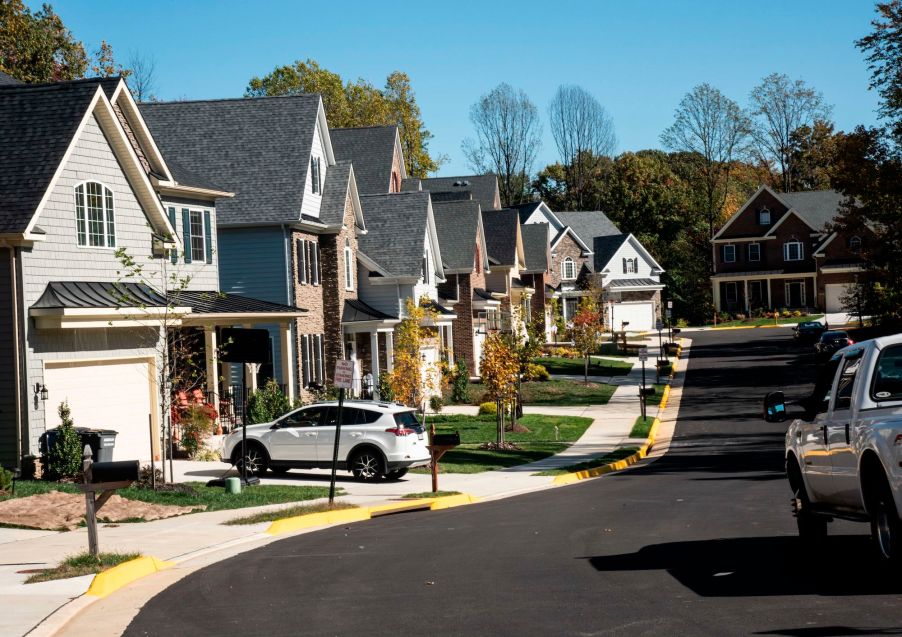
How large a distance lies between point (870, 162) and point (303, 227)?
2232 centimetres

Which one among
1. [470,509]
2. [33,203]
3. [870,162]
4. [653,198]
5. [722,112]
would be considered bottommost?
[470,509]

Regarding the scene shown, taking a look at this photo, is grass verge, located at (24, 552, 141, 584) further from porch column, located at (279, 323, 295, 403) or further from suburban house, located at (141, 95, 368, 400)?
porch column, located at (279, 323, 295, 403)

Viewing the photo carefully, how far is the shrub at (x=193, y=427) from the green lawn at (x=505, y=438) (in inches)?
219

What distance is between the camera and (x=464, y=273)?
2304 inches

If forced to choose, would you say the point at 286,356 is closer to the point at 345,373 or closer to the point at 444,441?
the point at 444,441

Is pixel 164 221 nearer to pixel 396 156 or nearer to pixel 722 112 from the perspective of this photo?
pixel 396 156

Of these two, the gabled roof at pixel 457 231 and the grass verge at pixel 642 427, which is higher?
the gabled roof at pixel 457 231

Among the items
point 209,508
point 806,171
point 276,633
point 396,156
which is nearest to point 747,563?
point 276,633

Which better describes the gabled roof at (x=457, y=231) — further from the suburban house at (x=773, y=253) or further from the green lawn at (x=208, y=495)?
the suburban house at (x=773, y=253)

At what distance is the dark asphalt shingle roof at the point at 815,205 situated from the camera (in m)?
98.9

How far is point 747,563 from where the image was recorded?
41.2 feet

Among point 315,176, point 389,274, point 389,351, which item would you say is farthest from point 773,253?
point 315,176

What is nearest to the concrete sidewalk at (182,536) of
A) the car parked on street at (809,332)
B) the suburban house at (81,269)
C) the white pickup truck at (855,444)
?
the suburban house at (81,269)

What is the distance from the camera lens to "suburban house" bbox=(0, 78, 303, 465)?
81.7 ft
